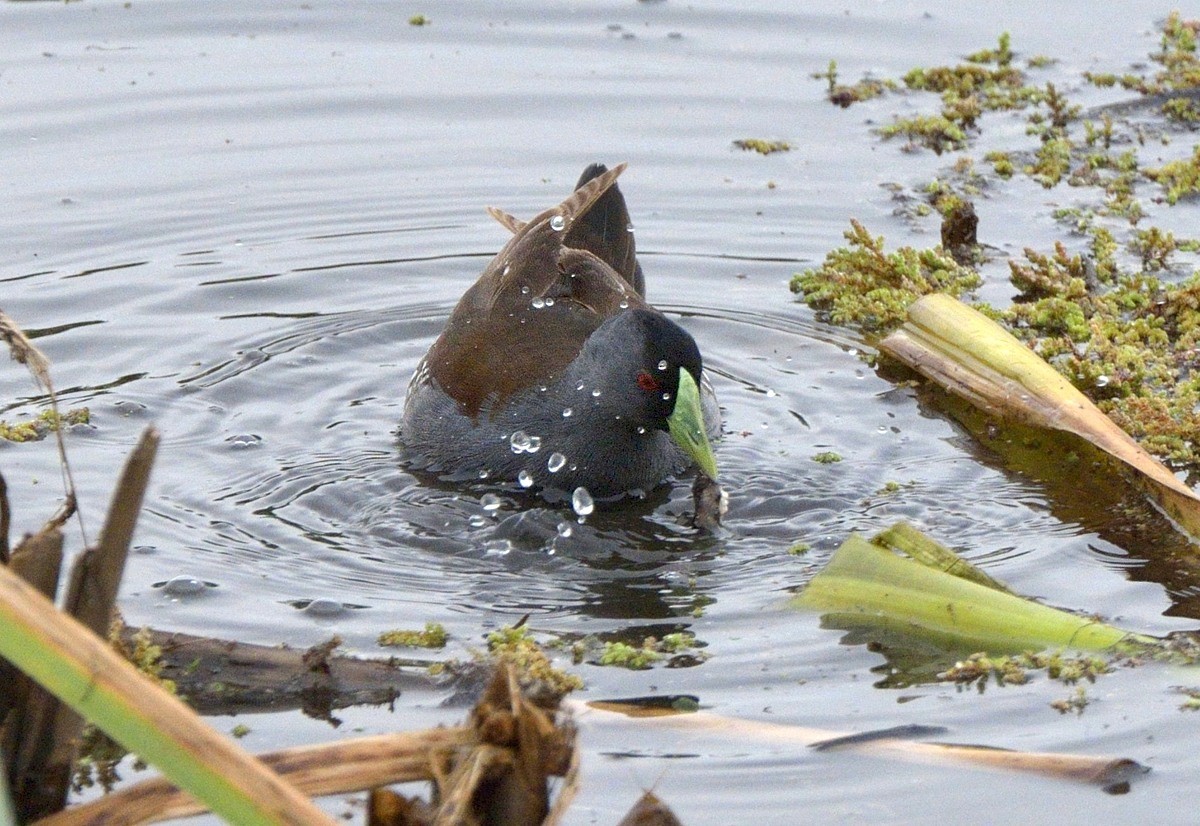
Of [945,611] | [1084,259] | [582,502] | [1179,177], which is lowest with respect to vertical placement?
[582,502]

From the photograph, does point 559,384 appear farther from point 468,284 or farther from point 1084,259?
point 1084,259

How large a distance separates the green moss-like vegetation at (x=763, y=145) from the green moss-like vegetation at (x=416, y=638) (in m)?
5.67

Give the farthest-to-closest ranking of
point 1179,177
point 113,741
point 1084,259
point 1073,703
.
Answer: point 1179,177 < point 1084,259 < point 1073,703 < point 113,741

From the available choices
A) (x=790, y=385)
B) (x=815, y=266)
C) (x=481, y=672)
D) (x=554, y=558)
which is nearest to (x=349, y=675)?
(x=481, y=672)

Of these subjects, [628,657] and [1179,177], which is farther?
[1179,177]

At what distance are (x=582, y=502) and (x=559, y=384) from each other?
54cm

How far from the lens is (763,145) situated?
9906 mm

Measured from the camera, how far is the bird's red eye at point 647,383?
620 centimetres

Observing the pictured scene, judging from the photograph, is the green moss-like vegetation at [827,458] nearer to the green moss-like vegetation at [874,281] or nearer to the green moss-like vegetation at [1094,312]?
the green moss-like vegetation at [1094,312]

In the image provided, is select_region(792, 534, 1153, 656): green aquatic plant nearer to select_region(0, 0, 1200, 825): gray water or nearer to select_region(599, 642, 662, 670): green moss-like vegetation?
select_region(0, 0, 1200, 825): gray water

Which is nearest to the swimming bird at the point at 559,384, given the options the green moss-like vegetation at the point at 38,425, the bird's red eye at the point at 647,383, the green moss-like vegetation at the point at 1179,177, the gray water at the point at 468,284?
the bird's red eye at the point at 647,383

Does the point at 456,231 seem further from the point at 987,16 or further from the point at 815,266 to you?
the point at 987,16

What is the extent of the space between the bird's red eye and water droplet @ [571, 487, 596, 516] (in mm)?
456

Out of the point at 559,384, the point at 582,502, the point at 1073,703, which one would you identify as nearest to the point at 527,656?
the point at 1073,703
